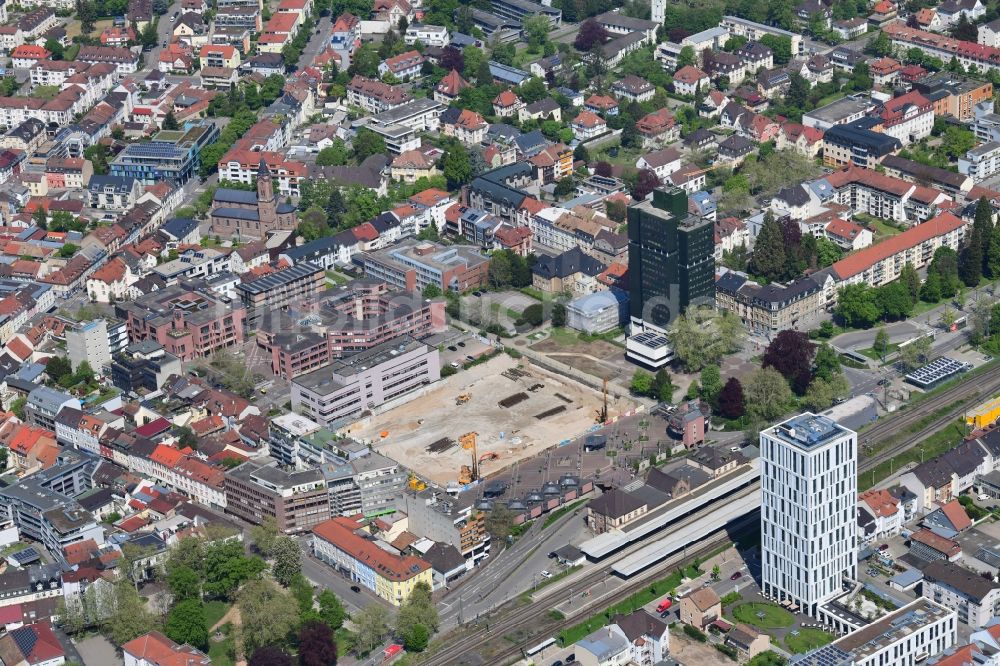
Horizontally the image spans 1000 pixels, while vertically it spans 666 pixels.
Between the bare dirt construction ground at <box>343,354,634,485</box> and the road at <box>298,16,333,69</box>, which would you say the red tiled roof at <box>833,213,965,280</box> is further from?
the road at <box>298,16,333,69</box>

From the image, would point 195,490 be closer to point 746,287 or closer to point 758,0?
point 746,287

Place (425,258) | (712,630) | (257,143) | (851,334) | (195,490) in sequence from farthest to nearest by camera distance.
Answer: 1. (257,143)
2. (425,258)
3. (851,334)
4. (195,490)
5. (712,630)

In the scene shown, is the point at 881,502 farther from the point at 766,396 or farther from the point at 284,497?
the point at 284,497

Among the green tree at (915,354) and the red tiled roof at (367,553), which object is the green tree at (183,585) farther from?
the green tree at (915,354)

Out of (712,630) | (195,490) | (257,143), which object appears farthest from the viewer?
(257,143)

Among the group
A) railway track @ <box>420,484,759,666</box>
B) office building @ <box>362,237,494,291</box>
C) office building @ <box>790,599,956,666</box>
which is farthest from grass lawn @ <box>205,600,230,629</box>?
office building @ <box>362,237,494,291</box>

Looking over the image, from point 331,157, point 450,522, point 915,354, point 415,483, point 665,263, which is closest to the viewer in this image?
point 450,522

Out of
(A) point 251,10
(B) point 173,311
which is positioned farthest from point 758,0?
(B) point 173,311

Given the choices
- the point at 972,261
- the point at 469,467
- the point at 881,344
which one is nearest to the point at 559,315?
the point at 469,467
